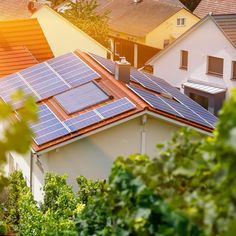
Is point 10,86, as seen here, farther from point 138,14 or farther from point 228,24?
point 138,14

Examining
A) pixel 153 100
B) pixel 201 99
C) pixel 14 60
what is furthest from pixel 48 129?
pixel 201 99

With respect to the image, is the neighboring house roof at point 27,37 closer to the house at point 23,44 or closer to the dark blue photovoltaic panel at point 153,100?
the house at point 23,44

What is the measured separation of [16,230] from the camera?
17312 millimetres

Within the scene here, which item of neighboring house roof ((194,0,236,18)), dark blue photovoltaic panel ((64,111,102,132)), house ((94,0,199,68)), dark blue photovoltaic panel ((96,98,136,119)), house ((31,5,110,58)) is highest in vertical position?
dark blue photovoltaic panel ((96,98,136,119))

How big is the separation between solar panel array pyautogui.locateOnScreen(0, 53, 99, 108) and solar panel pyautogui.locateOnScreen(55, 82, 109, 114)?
54 centimetres

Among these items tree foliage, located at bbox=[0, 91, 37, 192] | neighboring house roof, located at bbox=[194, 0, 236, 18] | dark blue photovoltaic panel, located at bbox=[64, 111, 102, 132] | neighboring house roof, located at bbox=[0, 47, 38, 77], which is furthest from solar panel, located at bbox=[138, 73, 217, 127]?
neighboring house roof, located at bbox=[194, 0, 236, 18]

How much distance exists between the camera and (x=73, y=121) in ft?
63.1

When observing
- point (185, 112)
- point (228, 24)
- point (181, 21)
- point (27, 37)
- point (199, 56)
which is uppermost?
point (185, 112)

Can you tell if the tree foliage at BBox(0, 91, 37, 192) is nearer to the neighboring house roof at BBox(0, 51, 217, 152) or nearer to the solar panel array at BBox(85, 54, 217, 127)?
the neighboring house roof at BBox(0, 51, 217, 152)

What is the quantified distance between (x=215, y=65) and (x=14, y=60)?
12.4 meters

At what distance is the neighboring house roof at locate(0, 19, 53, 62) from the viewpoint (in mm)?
32000

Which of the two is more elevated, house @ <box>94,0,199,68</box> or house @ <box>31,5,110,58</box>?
house @ <box>31,5,110,58</box>

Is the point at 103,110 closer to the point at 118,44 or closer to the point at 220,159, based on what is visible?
the point at 220,159

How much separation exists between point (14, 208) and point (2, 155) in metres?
14.2
